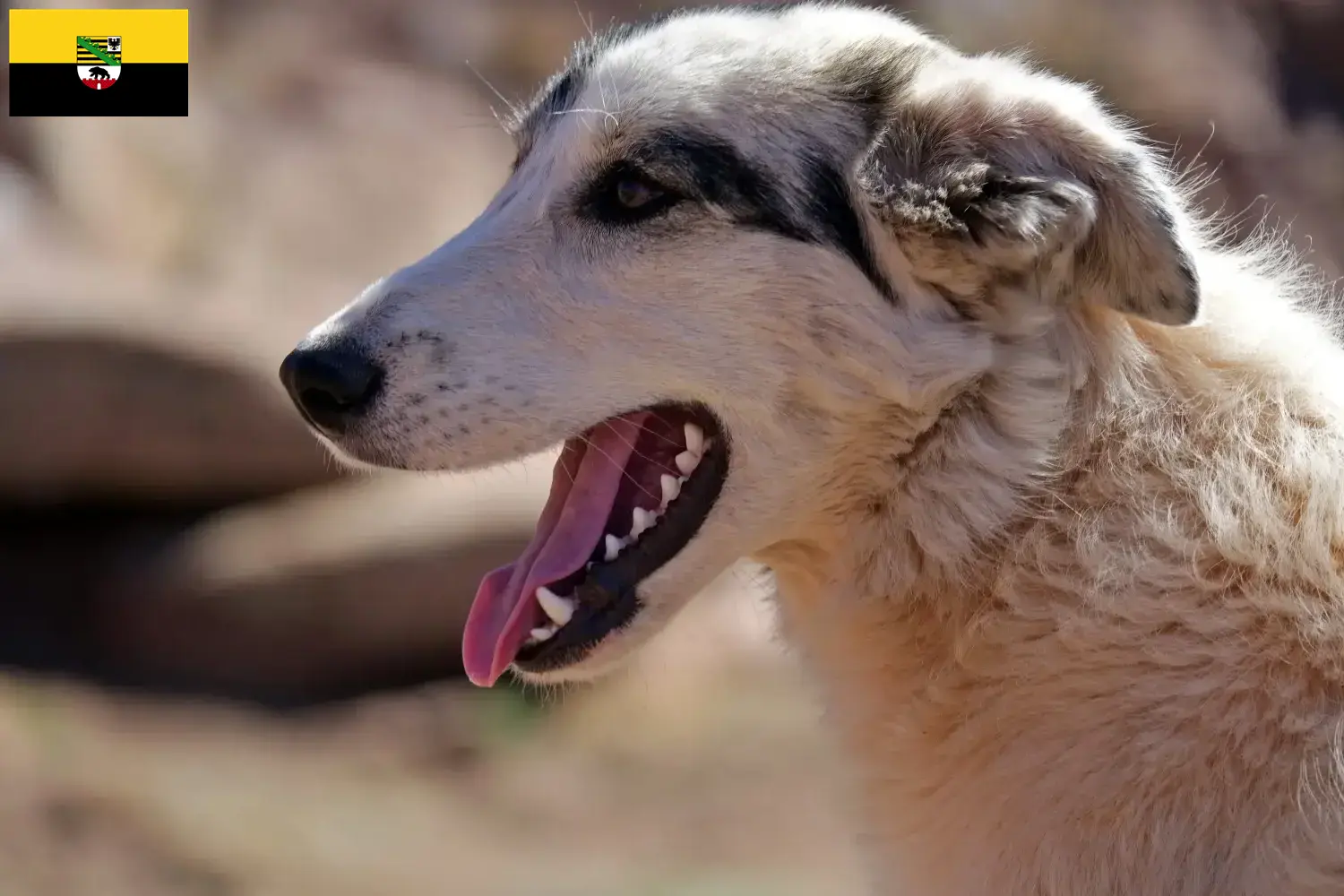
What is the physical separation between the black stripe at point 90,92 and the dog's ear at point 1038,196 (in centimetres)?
767

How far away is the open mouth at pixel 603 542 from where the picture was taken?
107 inches

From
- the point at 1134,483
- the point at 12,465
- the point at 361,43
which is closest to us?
the point at 1134,483

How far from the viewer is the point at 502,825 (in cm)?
638

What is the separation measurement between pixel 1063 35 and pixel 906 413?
830 centimetres

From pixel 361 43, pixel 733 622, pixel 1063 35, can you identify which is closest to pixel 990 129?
pixel 733 622

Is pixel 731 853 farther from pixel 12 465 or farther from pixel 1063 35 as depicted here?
pixel 1063 35

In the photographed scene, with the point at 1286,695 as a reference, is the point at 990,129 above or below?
above

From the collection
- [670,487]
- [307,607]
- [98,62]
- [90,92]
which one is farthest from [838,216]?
[98,62]

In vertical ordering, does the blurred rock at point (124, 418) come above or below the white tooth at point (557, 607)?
below

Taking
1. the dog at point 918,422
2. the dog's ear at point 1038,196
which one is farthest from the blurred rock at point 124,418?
the dog's ear at point 1038,196

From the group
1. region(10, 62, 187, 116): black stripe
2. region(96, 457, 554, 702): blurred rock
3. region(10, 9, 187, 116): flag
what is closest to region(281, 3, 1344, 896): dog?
region(96, 457, 554, 702): blurred rock

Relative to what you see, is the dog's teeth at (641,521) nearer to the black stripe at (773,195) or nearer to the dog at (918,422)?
the dog at (918,422)

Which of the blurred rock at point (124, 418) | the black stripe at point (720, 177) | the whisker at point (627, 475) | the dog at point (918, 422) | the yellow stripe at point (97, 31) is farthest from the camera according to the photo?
the yellow stripe at point (97, 31)

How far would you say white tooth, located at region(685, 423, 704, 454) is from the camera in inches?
108
